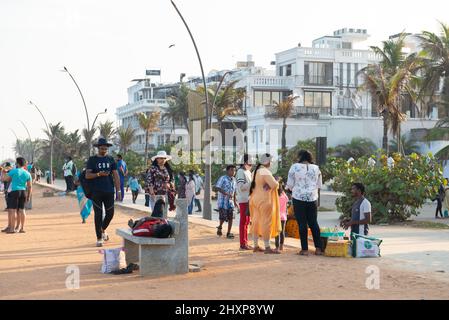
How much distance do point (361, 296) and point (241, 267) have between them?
267 cm

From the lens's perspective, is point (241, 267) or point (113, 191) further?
point (113, 191)

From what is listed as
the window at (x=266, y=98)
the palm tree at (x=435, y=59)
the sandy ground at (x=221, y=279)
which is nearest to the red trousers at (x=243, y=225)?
the sandy ground at (x=221, y=279)

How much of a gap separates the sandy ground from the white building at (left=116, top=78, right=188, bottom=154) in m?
67.7

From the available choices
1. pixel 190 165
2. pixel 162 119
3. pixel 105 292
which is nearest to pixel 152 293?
pixel 105 292

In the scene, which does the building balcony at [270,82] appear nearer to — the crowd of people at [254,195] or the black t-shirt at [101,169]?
the crowd of people at [254,195]

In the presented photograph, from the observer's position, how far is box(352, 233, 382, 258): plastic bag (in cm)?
1115

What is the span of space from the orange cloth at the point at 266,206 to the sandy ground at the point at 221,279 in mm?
416

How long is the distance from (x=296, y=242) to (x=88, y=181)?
3859 millimetres

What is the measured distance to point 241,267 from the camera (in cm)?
1019

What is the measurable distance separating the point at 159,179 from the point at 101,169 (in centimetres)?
100
